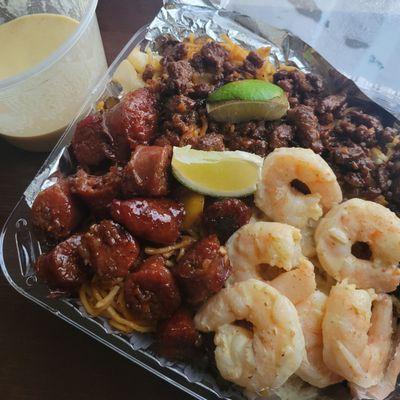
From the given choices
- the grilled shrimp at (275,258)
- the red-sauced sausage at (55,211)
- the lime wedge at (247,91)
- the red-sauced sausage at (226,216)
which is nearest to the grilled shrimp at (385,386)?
the grilled shrimp at (275,258)

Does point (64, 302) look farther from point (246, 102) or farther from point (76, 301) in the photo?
point (246, 102)

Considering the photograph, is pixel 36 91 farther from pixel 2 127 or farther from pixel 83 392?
pixel 83 392

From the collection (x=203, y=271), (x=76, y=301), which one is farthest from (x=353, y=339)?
(x=76, y=301)

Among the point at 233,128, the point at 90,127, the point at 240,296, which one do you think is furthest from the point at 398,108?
the point at 90,127

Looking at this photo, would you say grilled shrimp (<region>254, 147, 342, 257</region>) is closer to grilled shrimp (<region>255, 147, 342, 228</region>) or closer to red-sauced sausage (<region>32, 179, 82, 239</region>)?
grilled shrimp (<region>255, 147, 342, 228</region>)

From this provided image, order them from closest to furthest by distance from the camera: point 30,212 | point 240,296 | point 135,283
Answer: point 240,296 < point 135,283 < point 30,212

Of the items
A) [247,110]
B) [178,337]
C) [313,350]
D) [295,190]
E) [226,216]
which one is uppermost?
[247,110]

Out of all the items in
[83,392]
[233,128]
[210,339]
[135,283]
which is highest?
[233,128]
